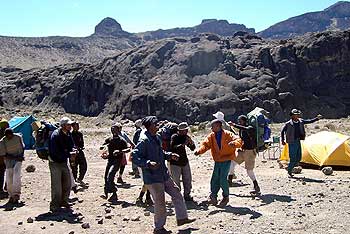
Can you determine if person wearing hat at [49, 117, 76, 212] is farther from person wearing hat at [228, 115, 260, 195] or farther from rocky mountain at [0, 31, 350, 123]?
rocky mountain at [0, 31, 350, 123]

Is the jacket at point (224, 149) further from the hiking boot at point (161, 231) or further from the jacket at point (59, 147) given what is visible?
the jacket at point (59, 147)

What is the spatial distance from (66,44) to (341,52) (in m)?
93.2

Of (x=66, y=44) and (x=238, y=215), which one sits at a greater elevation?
(x=66, y=44)

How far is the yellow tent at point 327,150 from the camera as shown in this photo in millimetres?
14453

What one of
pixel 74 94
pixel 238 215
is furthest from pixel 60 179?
pixel 74 94

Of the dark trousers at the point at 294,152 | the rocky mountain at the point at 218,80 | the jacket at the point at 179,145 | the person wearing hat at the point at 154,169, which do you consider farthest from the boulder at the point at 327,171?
the rocky mountain at the point at 218,80

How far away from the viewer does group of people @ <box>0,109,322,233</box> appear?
26.1ft

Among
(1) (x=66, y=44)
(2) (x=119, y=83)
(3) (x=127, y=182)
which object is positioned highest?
(1) (x=66, y=44)

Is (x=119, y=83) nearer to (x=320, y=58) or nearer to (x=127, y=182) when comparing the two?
(x=320, y=58)

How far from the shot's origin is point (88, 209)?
10.2 m

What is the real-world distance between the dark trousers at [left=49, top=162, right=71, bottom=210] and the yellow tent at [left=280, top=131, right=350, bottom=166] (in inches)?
312

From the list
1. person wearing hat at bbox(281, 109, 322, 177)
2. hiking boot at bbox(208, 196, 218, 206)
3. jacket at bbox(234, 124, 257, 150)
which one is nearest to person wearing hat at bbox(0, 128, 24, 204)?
hiking boot at bbox(208, 196, 218, 206)

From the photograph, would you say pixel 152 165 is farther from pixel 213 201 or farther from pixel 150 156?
pixel 213 201

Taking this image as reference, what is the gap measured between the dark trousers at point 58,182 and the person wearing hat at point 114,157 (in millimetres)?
1160
